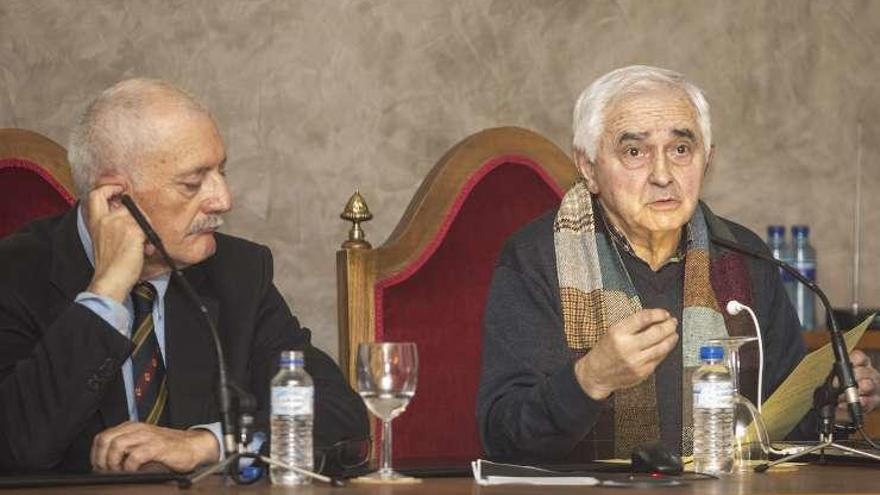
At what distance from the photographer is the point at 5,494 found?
6.22ft

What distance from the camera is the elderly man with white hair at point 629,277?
269 cm

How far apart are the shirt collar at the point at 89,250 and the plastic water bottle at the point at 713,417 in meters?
0.88

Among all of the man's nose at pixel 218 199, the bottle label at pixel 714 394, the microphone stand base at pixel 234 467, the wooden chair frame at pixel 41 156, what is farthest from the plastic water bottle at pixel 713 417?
the wooden chair frame at pixel 41 156

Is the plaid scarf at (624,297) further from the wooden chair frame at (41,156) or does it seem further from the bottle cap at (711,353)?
the wooden chair frame at (41,156)

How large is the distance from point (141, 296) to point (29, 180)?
0.50 m

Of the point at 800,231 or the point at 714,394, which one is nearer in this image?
the point at 714,394

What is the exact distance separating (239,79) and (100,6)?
338 millimetres

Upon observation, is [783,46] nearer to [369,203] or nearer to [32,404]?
[369,203]

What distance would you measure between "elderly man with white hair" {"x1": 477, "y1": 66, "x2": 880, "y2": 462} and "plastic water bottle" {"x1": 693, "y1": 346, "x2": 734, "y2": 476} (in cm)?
38

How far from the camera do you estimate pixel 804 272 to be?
402 centimetres

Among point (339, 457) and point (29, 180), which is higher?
point (29, 180)

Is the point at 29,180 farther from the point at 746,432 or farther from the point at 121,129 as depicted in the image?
the point at 746,432

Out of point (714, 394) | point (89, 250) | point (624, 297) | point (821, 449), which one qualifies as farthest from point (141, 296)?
point (821, 449)

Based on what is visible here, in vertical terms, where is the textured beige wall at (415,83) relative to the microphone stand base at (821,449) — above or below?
above
